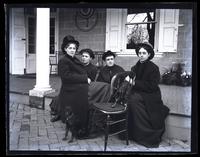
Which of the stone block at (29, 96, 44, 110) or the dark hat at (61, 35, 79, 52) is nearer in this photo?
the dark hat at (61, 35, 79, 52)

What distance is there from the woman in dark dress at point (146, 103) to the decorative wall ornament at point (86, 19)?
0.81m

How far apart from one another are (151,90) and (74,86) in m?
1.19

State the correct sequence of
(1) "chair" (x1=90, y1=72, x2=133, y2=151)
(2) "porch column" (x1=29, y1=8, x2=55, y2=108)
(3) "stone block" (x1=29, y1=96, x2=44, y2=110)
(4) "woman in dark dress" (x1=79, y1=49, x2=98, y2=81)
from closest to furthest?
1. (1) "chair" (x1=90, y1=72, x2=133, y2=151)
2. (4) "woman in dark dress" (x1=79, y1=49, x2=98, y2=81)
3. (2) "porch column" (x1=29, y1=8, x2=55, y2=108)
4. (3) "stone block" (x1=29, y1=96, x2=44, y2=110)

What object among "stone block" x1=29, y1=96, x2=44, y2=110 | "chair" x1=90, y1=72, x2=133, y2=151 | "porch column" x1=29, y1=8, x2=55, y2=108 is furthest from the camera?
"stone block" x1=29, y1=96, x2=44, y2=110

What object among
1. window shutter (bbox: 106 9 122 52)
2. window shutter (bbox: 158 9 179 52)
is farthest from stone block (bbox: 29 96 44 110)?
window shutter (bbox: 158 9 179 52)

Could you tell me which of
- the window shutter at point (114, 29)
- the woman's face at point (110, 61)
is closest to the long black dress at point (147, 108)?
the woman's face at point (110, 61)

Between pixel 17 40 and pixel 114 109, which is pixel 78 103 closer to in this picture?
pixel 114 109

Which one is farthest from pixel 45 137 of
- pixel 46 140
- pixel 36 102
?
pixel 36 102

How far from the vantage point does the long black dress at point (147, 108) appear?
13.9ft

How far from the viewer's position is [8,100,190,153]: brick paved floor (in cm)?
425

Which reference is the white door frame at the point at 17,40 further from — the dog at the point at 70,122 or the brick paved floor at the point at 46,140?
the dog at the point at 70,122

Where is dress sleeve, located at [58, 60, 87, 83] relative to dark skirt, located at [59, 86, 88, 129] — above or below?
above

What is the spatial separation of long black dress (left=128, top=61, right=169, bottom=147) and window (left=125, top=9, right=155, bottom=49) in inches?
14.4

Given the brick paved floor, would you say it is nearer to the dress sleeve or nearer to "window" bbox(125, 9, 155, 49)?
the dress sleeve
